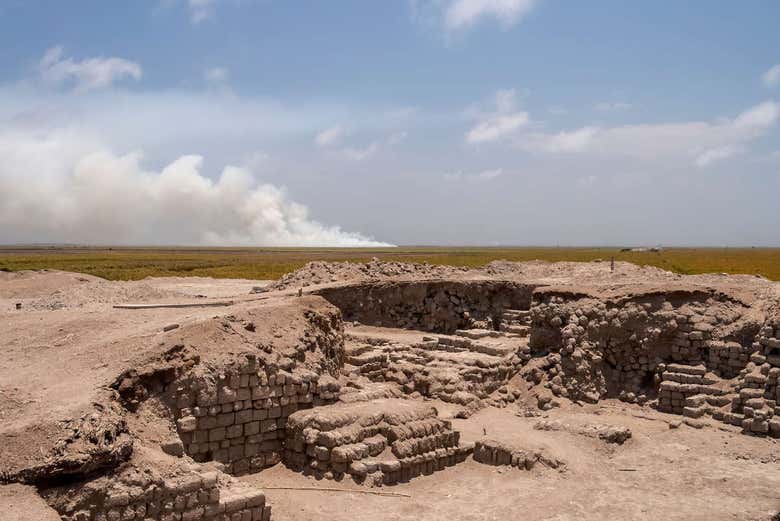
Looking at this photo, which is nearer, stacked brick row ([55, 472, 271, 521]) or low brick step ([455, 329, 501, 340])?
stacked brick row ([55, 472, 271, 521])

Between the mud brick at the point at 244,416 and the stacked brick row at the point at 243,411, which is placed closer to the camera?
the stacked brick row at the point at 243,411

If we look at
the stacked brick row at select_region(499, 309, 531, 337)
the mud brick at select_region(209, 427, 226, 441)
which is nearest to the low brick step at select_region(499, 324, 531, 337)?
the stacked brick row at select_region(499, 309, 531, 337)

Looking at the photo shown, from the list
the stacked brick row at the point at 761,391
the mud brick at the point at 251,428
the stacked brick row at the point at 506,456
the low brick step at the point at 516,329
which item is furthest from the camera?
the low brick step at the point at 516,329

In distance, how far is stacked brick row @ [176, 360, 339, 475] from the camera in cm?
1185

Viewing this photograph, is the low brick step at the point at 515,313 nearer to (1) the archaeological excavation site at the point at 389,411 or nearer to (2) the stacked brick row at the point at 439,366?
(1) the archaeological excavation site at the point at 389,411

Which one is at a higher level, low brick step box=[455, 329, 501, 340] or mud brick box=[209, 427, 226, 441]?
low brick step box=[455, 329, 501, 340]

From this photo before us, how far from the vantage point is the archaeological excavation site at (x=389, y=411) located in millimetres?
9820

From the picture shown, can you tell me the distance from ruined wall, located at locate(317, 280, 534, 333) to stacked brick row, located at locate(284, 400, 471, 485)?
10671 mm

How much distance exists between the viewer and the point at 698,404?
16547 mm

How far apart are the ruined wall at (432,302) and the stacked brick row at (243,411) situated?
427 inches

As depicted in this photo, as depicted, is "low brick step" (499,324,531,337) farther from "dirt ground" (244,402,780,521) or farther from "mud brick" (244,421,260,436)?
"mud brick" (244,421,260,436)

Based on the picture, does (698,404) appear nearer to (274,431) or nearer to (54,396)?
(274,431)

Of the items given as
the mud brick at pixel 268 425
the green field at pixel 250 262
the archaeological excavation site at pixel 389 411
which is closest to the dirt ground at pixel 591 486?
the archaeological excavation site at pixel 389 411

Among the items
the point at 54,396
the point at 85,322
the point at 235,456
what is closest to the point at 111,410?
the point at 54,396
